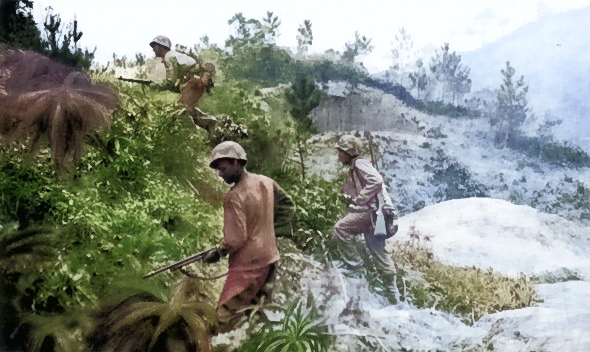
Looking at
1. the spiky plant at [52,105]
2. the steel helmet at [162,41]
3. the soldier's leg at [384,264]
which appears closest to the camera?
the soldier's leg at [384,264]

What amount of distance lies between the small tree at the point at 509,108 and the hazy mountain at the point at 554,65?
0.03 m

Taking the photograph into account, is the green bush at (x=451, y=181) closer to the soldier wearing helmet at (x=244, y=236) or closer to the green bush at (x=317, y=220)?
the green bush at (x=317, y=220)

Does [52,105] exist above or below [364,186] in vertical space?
above

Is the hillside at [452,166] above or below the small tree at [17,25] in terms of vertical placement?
below

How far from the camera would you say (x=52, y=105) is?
3303 mm

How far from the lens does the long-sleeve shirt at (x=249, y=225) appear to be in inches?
123

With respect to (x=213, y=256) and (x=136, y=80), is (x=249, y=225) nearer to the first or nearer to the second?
(x=213, y=256)

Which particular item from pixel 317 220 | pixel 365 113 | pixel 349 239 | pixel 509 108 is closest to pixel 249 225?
pixel 317 220

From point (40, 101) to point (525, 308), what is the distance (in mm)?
2486

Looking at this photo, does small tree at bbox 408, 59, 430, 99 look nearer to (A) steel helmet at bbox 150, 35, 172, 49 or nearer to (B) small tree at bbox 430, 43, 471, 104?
(B) small tree at bbox 430, 43, 471, 104

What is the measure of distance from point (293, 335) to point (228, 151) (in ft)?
2.93

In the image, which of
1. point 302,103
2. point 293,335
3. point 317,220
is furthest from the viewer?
point 302,103

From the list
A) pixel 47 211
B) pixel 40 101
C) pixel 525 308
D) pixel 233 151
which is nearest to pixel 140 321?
pixel 47 211

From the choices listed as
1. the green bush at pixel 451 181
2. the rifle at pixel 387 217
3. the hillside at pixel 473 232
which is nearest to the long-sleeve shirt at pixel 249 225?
the hillside at pixel 473 232
